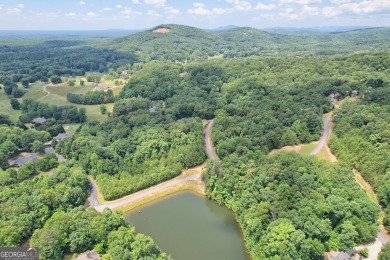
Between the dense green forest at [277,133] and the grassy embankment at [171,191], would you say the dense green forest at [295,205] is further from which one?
the grassy embankment at [171,191]

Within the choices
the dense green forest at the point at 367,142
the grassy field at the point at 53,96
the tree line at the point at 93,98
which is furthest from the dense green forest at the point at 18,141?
the dense green forest at the point at 367,142

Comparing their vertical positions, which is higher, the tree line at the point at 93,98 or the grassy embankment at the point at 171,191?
the tree line at the point at 93,98

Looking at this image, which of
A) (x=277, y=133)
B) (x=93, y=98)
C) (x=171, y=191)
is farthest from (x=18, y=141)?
(x=277, y=133)

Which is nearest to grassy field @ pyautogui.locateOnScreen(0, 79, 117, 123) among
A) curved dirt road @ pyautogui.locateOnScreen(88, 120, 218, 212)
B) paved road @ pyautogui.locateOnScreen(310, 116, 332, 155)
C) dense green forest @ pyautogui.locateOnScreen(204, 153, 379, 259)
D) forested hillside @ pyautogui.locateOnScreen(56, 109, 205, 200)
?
forested hillside @ pyautogui.locateOnScreen(56, 109, 205, 200)

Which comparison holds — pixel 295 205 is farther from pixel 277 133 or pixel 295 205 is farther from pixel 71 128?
pixel 71 128

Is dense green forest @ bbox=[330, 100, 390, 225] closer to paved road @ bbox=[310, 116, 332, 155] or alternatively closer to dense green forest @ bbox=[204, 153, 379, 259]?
paved road @ bbox=[310, 116, 332, 155]

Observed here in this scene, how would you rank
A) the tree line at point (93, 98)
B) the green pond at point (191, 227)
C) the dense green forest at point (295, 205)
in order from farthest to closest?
the tree line at point (93, 98) < the green pond at point (191, 227) < the dense green forest at point (295, 205)

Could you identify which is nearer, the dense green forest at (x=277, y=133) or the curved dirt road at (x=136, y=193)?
the dense green forest at (x=277, y=133)

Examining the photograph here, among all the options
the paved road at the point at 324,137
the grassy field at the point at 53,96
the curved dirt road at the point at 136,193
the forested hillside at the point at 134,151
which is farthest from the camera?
the grassy field at the point at 53,96
